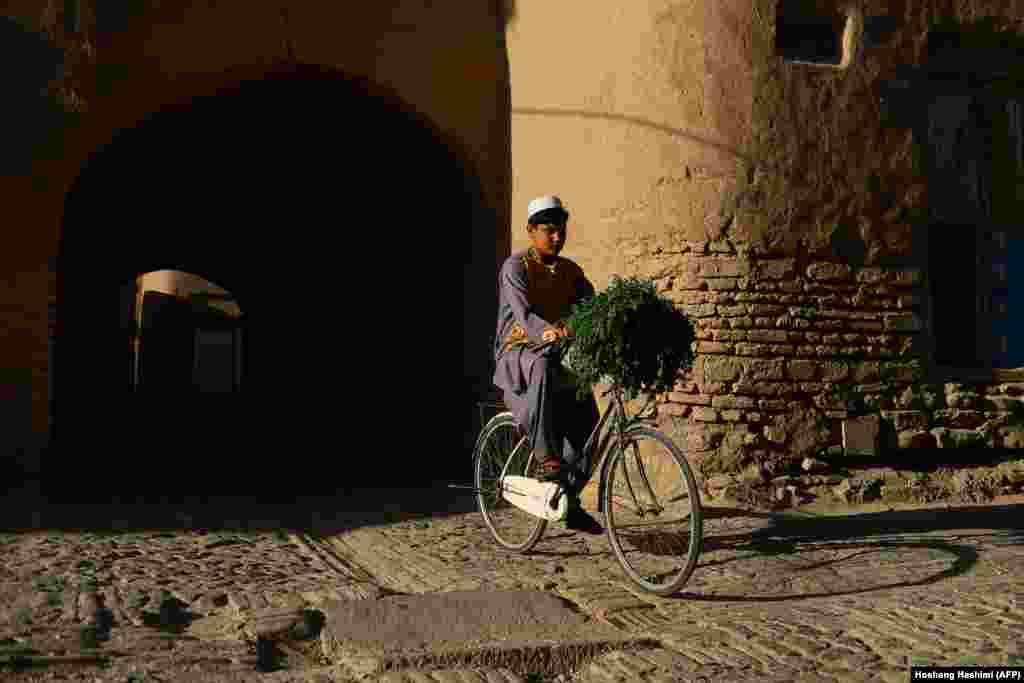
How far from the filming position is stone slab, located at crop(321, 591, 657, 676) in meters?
3.91

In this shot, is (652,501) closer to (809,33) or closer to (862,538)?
(862,538)

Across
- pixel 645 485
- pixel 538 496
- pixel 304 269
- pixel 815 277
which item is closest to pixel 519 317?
pixel 538 496

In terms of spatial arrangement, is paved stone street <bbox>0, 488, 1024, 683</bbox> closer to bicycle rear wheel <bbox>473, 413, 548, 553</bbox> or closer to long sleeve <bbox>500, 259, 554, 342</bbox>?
bicycle rear wheel <bbox>473, 413, 548, 553</bbox>

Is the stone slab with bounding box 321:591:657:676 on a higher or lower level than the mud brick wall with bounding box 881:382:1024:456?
lower

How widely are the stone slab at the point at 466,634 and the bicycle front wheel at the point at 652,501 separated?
479 millimetres

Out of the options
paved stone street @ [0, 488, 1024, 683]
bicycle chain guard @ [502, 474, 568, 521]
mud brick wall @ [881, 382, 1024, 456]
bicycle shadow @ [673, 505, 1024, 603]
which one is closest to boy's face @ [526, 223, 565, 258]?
bicycle chain guard @ [502, 474, 568, 521]

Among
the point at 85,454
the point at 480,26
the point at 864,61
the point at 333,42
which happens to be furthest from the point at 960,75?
the point at 85,454

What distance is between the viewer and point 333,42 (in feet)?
31.4

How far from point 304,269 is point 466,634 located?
13828mm

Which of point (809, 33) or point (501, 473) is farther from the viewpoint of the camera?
point (809, 33)

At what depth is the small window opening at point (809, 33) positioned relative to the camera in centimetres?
815

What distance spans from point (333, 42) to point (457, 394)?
339 centimetres

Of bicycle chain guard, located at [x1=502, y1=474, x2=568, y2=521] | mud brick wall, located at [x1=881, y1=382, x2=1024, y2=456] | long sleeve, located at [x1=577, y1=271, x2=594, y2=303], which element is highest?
long sleeve, located at [x1=577, y1=271, x2=594, y2=303]

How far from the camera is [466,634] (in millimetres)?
4164
